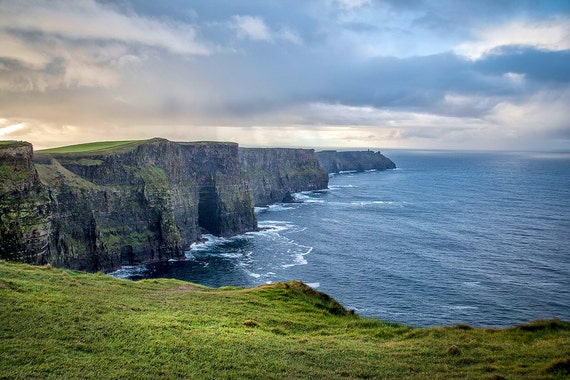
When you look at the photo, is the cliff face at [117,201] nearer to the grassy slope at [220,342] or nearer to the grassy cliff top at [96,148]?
the grassy cliff top at [96,148]

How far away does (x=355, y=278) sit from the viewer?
78.8 meters

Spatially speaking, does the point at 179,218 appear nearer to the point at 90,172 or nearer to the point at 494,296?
the point at 90,172

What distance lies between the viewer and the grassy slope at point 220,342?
2348 centimetres

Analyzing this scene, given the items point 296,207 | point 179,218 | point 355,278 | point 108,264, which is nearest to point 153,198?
point 179,218

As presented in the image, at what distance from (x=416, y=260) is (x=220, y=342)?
69567 millimetres

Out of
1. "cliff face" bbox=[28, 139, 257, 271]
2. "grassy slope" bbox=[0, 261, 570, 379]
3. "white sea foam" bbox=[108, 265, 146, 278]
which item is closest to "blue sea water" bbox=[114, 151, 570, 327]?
"white sea foam" bbox=[108, 265, 146, 278]

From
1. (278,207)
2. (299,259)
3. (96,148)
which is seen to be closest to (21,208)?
(96,148)

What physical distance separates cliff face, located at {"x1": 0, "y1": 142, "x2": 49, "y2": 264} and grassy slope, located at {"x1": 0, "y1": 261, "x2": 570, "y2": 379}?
24.1 meters

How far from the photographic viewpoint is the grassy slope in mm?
23484

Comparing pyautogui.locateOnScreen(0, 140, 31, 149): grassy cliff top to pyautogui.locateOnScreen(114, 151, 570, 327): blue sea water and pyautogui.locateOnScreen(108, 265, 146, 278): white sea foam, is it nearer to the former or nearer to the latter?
pyautogui.locateOnScreen(108, 265, 146, 278): white sea foam

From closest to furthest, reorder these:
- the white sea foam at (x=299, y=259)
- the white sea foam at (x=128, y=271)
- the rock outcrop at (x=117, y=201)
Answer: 1. the rock outcrop at (x=117, y=201)
2. the white sea foam at (x=128, y=271)
3. the white sea foam at (x=299, y=259)

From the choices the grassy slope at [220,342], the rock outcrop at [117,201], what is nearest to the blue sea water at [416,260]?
the rock outcrop at [117,201]

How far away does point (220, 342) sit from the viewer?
91.4ft

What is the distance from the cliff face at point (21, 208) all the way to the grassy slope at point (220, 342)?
948 inches
